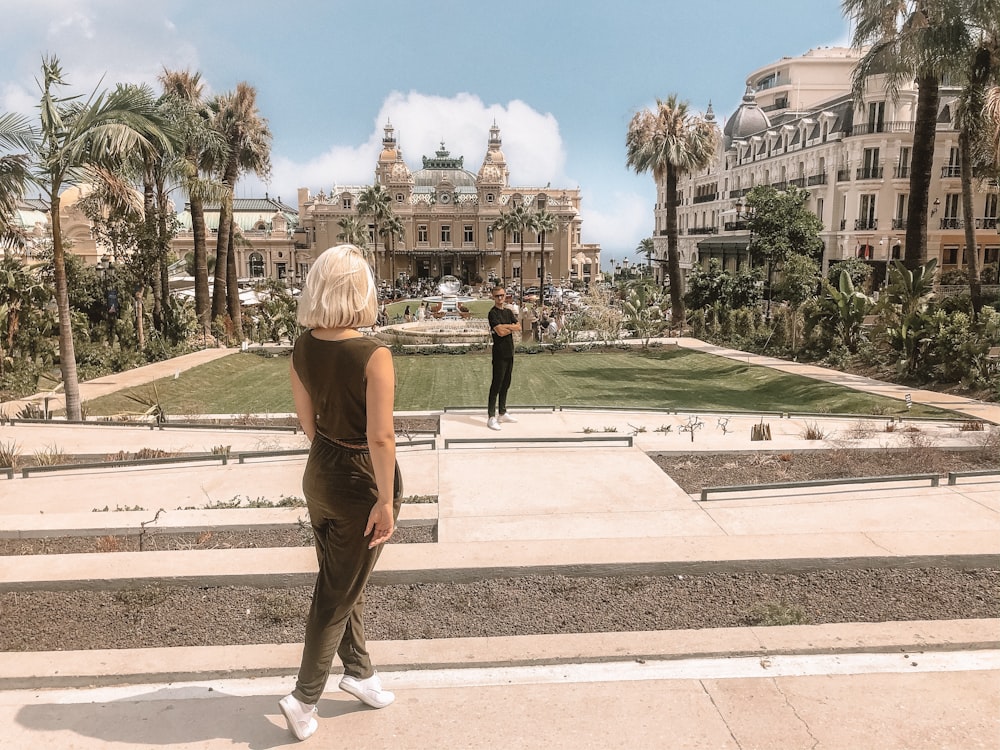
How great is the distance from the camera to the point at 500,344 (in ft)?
29.3

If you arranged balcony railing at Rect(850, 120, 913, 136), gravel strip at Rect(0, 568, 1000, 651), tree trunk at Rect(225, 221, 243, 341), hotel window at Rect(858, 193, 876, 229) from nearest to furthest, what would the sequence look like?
gravel strip at Rect(0, 568, 1000, 651) < tree trunk at Rect(225, 221, 243, 341) < balcony railing at Rect(850, 120, 913, 136) < hotel window at Rect(858, 193, 876, 229)

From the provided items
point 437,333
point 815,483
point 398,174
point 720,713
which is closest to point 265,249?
point 398,174

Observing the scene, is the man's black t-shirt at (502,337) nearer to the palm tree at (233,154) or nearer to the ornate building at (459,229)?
the palm tree at (233,154)

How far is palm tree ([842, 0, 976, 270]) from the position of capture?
14375mm

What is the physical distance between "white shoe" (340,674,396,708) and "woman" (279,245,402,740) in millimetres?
181

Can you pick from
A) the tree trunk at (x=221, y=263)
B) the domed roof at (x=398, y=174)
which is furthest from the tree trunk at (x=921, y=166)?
the domed roof at (x=398, y=174)

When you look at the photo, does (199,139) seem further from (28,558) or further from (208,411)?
(28,558)

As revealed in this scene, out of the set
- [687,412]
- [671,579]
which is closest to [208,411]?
[687,412]

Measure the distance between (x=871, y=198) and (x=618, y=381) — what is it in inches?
1207

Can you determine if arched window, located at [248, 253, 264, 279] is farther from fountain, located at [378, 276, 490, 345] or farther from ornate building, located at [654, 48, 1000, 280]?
fountain, located at [378, 276, 490, 345]

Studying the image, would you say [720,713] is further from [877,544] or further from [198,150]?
[198,150]

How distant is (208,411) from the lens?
44.2 ft

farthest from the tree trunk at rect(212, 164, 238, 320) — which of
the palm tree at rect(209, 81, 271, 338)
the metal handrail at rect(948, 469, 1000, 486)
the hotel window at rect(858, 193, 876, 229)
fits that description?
the hotel window at rect(858, 193, 876, 229)

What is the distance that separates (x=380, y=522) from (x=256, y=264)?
92874 millimetres
